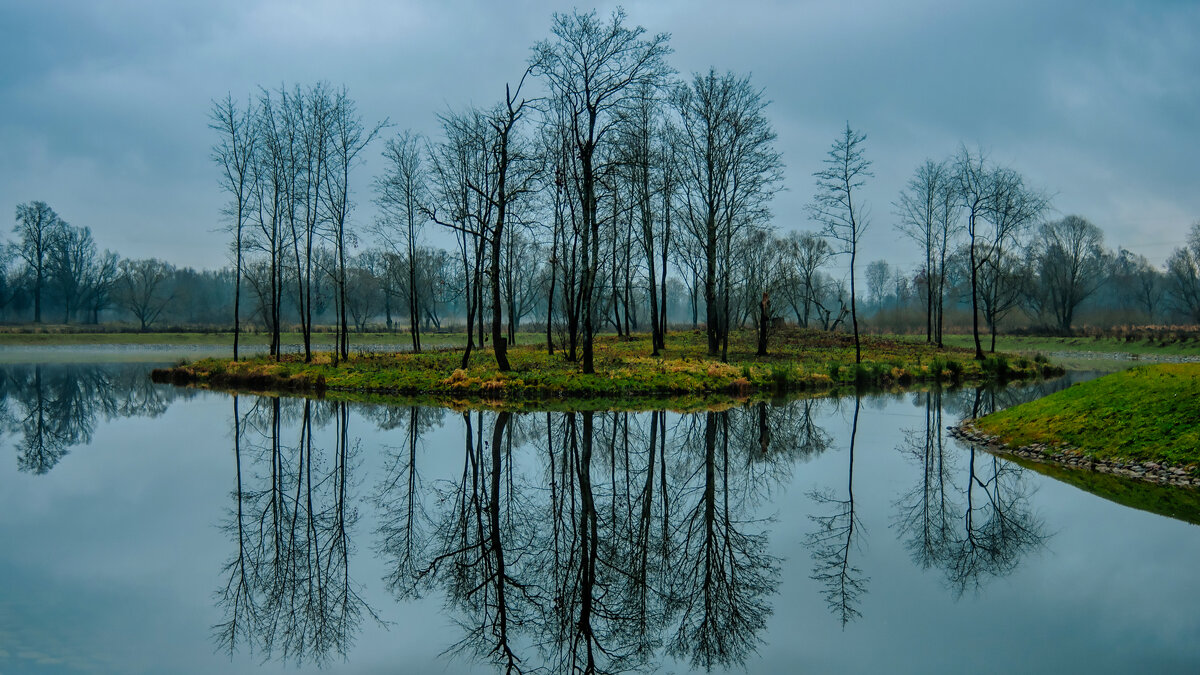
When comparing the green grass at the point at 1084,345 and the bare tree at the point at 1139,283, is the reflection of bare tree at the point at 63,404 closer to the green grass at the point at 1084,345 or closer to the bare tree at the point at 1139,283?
the green grass at the point at 1084,345

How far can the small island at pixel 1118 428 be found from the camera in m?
11.9

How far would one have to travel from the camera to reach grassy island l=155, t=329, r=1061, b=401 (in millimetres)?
23573

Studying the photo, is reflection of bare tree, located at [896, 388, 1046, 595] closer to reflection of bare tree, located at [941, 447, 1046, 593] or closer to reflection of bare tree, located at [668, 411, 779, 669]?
reflection of bare tree, located at [941, 447, 1046, 593]

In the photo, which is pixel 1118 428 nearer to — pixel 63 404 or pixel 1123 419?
pixel 1123 419

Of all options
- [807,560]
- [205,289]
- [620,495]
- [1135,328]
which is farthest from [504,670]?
[205,289]

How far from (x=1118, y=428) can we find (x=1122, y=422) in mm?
234

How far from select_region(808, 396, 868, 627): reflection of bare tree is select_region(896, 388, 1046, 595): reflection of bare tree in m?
0.70

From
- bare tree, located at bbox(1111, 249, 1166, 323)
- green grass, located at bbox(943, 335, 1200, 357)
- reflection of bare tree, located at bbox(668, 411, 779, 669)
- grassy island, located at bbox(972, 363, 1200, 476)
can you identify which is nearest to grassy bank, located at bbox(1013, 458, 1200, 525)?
grassy island, located at bbox(972, 363, 1200, 476)

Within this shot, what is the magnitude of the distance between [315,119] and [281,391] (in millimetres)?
13416

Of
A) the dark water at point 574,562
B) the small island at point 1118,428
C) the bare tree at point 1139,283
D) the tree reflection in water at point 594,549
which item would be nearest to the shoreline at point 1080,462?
the small island at point 1118,428

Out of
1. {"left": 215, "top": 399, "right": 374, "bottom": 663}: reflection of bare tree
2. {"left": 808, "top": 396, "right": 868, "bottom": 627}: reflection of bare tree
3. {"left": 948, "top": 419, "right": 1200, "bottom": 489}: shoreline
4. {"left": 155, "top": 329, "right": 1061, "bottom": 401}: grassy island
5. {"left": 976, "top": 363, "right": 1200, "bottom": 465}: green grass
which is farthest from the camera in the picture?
{"left": 155, "top": 329, "right": 1061, "bottom": 401}: grassy island

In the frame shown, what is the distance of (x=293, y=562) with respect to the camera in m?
7.60

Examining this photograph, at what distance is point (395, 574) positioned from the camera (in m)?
7.28

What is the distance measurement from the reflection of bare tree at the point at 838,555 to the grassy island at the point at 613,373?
13.4 metres
